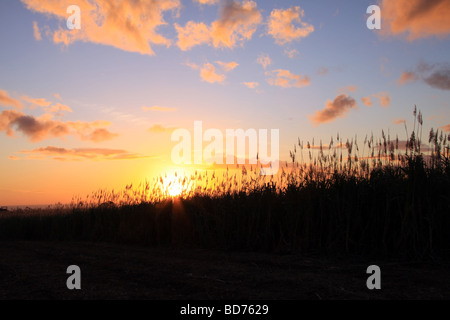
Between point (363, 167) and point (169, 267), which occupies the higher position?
point (363, 167)

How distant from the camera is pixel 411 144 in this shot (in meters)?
5.51

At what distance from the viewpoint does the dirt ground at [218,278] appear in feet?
10.8

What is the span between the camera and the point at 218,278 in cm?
386

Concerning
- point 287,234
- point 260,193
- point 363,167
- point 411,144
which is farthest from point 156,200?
point 411,144

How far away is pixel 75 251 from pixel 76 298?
3.32 meters

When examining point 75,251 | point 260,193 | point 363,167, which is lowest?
point 75,251

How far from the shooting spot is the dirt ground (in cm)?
330

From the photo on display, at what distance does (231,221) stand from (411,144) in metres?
3.29

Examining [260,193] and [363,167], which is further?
[260,193]
